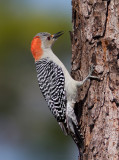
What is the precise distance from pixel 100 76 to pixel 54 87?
1.13 m

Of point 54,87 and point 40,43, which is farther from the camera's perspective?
point 40,43

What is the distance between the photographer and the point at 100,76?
201 inches

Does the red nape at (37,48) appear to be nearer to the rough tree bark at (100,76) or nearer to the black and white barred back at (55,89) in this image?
the black and white barred back at (55,89)

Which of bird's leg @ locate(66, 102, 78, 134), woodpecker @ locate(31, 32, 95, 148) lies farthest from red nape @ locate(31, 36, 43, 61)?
bird's leg @ locate(66, 102, 78, 134)

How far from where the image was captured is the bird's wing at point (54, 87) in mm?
5859

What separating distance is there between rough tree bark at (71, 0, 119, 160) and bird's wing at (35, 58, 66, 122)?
50 cm

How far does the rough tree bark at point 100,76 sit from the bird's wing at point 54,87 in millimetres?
500

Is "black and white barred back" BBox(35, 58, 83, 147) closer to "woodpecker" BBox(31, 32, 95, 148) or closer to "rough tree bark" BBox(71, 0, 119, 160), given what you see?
"woodpecker" BBox(31, 32, 95, 148)

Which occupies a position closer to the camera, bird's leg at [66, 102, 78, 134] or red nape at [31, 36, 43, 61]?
bird's leg at [66, 102, 78, 134]

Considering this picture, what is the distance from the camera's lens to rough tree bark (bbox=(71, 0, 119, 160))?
4863 mm

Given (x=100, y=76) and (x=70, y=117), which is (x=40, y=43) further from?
(x=100, y=76)

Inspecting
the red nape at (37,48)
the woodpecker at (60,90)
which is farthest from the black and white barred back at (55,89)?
the red nape at (37,48)

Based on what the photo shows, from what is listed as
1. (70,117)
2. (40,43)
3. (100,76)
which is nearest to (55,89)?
(70,117)

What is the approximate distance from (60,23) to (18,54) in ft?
4.72
